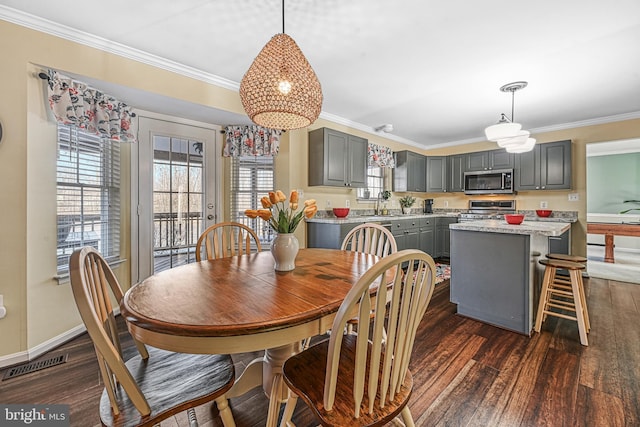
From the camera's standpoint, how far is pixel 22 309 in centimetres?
199

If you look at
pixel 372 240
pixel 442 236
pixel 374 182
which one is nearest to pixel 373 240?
pixel 372 240

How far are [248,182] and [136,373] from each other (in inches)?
106

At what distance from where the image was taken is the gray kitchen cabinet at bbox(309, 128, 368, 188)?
12.0 feet

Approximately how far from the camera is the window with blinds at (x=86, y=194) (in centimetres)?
233

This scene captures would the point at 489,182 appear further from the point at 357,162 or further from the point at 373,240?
the point at 373,240

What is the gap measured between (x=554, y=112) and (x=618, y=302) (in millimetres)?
2498

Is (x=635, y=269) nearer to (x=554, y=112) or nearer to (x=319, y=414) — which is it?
(x=554, y=112)

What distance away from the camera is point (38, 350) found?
204 cm

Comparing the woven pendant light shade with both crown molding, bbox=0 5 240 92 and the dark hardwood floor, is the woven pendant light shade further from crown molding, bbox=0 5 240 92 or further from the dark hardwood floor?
the dark hardwood floor

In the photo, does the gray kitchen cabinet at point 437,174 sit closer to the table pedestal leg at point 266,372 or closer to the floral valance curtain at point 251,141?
the floral valance curtain at point 251,141

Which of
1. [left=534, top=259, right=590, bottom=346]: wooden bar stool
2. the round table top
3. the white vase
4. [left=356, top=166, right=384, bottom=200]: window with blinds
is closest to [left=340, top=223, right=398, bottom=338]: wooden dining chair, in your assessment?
the round table top

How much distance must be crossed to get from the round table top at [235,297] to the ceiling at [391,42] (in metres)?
1.71

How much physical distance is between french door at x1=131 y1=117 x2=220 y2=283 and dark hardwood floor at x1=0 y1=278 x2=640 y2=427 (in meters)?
1.05

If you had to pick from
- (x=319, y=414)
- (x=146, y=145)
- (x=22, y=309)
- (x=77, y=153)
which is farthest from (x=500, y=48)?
(x=22, y=309)
